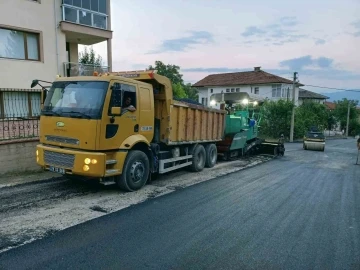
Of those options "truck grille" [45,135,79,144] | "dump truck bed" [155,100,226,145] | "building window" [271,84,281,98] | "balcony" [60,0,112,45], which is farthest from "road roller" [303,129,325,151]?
"building window" [271,84,281,98]

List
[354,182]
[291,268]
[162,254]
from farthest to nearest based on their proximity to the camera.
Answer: [354,182] < [162,254] < [291,268]

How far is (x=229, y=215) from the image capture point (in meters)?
5.59

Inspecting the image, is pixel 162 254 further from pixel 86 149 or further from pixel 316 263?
pixel 86 149

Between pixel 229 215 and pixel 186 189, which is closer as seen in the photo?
pixel 229 215

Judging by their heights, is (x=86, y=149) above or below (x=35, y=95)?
below

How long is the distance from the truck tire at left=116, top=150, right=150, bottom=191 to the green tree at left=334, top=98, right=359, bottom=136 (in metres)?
62.4

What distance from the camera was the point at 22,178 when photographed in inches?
312

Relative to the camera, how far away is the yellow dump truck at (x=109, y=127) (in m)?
6.11

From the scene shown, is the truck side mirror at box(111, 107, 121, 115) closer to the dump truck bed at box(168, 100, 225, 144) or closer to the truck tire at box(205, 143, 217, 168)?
the dump truck bed at box(168, 100, 225, 144)

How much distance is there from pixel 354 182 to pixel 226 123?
17.1ft

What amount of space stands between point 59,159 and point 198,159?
→ 5.00 meters

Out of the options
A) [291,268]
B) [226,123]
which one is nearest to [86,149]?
[291,268]

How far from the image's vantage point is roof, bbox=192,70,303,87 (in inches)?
1693

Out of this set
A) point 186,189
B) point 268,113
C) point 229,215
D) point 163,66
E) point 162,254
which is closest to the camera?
point 162,254
